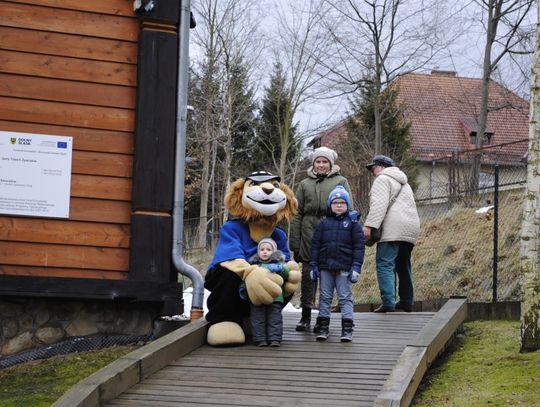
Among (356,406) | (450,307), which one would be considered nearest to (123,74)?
(450,307)

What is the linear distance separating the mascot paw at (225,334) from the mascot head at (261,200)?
42.8 inches

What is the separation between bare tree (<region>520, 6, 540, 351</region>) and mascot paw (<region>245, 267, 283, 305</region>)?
2279 millimetres

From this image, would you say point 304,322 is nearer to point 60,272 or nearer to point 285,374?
point 285,374

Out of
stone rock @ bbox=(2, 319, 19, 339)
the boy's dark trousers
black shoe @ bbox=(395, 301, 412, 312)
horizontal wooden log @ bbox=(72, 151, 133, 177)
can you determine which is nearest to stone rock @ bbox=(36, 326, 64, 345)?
stone rock @ bbox=(2, 319, 19, 339)

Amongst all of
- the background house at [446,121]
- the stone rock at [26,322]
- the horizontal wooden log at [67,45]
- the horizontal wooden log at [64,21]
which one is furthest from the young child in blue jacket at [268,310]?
the background house at [446,121]

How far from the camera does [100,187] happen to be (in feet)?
33.9

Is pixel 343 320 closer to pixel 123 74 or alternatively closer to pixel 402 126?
pixel 123 74

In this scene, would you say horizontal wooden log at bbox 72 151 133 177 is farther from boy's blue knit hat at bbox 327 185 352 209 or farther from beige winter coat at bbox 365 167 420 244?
beige winter coat at bbox 365 167 420 244

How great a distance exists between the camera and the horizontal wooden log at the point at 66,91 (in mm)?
10203

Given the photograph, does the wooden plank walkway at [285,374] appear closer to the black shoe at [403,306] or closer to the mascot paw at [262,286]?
the mascot paw at [262,286]

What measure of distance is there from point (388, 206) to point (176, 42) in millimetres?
3187

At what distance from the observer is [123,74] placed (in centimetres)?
1054

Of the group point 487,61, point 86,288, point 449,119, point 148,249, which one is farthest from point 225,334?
point 449,119

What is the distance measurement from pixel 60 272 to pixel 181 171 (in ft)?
5.91
